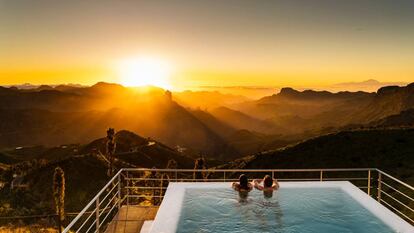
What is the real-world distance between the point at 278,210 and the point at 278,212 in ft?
0.35

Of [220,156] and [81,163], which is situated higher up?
[81,163]

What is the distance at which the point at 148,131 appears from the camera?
7195 inches

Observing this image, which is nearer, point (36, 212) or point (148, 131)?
point (36, 212)

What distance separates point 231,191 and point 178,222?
255 centimetres

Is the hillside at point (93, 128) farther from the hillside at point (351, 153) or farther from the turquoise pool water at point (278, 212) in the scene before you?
the turquoise pool water at point (278, 212)

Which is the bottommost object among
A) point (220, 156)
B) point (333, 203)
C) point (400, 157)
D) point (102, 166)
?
point (220, 156)

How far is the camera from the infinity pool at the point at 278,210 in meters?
8.42

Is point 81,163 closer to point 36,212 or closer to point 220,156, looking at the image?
point 36,212

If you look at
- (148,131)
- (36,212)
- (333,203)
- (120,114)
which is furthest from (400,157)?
(120,114)

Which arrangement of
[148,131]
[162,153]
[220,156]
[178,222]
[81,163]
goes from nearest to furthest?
[178,222], [81,163], [162,153], [220,156], [148,131]

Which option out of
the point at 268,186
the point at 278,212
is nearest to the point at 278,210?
the point at 278,212

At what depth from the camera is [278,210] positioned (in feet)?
31.8

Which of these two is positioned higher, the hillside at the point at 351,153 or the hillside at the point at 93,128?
the hillside at the point at 351,153

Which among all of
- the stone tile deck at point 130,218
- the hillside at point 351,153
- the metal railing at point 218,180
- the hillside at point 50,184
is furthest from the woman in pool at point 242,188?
the hillside at point 50,184
